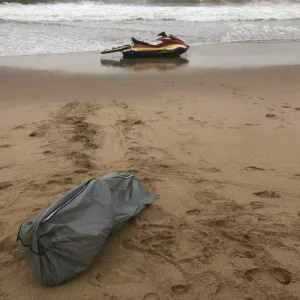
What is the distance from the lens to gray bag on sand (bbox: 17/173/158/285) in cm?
260

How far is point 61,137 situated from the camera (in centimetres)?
494

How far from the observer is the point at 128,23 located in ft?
45.5

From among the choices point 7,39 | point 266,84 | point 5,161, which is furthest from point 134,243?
point 7,39

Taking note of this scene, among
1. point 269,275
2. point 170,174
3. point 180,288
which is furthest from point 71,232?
point 170,174

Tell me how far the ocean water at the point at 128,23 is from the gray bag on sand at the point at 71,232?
24.7 feet

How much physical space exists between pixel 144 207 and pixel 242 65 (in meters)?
6.37

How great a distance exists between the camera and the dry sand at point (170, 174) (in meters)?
2.69

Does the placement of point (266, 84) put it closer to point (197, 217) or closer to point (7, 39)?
point (197, 217)

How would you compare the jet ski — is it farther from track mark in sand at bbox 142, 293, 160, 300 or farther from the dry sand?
track mark in sand at bbox 142, 293, 160, 300

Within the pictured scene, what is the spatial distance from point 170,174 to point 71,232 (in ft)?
5.38

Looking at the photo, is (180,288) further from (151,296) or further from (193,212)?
(193,212)

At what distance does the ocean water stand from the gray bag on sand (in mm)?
7543

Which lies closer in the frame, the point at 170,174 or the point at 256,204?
Answer: the point at 256,204

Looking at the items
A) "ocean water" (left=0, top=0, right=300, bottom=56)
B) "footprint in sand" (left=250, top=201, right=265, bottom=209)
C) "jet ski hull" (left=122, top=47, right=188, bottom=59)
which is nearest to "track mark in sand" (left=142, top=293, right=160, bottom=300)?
"footprint in sand" (left=250, top=201, right=265, bottom=209)
